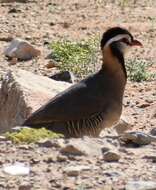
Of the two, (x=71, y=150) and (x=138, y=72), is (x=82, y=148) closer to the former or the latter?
(x=71, y=150)

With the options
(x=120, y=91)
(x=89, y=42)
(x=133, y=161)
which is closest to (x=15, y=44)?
(x=89, y=42)

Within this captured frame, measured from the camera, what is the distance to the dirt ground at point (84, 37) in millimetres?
6719

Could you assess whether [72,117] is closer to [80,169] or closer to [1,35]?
[80,169]

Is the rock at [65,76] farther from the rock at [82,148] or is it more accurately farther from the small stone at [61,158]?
the small stone at [61,158]

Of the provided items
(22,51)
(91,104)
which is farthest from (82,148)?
(22,51)

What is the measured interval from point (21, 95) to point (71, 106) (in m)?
1.43

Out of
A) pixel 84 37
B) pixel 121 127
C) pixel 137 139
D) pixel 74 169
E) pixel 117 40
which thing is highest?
pixel 117 40

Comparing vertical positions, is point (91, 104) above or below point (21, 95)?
above

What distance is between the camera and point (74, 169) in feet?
22.3

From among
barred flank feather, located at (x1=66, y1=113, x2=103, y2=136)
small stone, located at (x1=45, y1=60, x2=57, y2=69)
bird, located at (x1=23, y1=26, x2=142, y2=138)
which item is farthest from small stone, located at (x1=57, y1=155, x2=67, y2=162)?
small stone, located at (x1=45, y1=60, x2=57, y2=69)

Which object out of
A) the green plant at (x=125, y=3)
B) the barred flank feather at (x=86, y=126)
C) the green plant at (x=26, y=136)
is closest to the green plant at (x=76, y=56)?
the green plant at (x=125, y=3)

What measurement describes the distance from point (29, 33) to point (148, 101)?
526 cm

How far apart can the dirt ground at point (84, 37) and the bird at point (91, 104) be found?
1.11 metres

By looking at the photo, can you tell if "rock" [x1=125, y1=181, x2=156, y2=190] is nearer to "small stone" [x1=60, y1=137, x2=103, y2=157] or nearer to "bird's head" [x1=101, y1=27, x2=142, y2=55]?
"small stone" [x1=60, y1=137, x2=103, y2=157]
